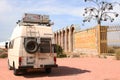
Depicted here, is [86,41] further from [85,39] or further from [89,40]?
[89,40]

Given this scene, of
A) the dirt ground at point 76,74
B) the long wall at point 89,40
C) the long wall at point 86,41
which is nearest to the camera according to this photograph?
the dirt ground at point 76,74

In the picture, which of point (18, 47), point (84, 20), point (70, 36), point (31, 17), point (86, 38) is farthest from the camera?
point (84, 20)

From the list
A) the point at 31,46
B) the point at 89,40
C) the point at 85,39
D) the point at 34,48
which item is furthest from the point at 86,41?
the point at 31,46

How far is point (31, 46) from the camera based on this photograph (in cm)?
1481

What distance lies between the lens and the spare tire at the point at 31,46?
14781 mm

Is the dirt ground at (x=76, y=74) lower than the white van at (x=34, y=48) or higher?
lower

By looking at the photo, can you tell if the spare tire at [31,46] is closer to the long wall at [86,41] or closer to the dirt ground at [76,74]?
the dirt ground at [76,74]

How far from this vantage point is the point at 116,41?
98.2 feet

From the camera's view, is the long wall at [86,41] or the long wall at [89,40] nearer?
the long wall at [89,40]

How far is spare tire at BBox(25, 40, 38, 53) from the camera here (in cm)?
1478

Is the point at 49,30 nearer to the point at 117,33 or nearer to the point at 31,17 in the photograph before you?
the point at 31,17

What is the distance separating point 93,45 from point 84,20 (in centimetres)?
1688

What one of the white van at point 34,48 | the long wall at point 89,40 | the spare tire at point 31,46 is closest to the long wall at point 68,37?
the long wall at point 89,40

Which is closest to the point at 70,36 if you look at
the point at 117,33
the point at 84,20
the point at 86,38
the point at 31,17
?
the point at 84,20
